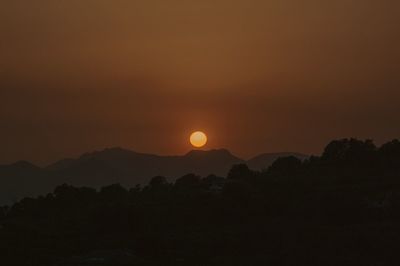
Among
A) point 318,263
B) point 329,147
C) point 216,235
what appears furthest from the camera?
point 329,147

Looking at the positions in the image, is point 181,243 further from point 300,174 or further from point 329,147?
point 329,147

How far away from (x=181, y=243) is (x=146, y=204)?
50.4 feet

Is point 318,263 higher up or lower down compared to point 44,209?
lower down

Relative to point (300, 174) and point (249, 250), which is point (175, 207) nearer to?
point (249, 250)

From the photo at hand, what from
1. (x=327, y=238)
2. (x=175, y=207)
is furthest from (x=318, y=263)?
(x=175, y=207)

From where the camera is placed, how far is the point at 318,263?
127 feet

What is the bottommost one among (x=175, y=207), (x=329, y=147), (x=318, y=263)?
Result: (x=318, y=263)

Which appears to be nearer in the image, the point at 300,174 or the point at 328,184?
the point at 328,184

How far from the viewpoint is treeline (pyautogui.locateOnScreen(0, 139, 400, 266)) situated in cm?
4141

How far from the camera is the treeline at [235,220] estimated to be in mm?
41406

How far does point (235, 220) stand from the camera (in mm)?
56719

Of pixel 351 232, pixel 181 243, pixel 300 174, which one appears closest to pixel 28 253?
pixel 181 243

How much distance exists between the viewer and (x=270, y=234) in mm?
47406

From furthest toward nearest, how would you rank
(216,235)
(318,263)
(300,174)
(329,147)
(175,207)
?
(329,147) < (300,174) < (175,207) < (216,235) < (318,263)
